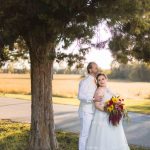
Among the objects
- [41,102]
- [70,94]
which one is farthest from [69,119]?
[70,94]

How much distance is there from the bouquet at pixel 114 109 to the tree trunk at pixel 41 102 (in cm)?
218

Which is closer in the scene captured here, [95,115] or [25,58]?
[95,115]

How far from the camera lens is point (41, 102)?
1084cm

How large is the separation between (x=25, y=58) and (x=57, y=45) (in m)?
5.44

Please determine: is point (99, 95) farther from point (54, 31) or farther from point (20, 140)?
point (20, 140)

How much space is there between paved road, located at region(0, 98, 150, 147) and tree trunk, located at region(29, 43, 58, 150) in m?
3.58

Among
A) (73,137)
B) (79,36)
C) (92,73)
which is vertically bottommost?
(73,137)

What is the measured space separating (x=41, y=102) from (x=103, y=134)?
2.17m

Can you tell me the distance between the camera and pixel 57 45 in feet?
30.7

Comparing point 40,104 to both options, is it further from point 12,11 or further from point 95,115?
point 12,11

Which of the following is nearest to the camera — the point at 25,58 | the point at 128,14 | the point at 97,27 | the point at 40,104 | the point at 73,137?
the point at 128,14

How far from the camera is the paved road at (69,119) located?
15305 mm

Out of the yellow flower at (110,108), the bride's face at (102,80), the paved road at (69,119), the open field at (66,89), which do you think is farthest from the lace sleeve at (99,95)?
the open field at (66,89)

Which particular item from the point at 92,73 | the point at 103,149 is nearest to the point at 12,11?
the point at 92,73
